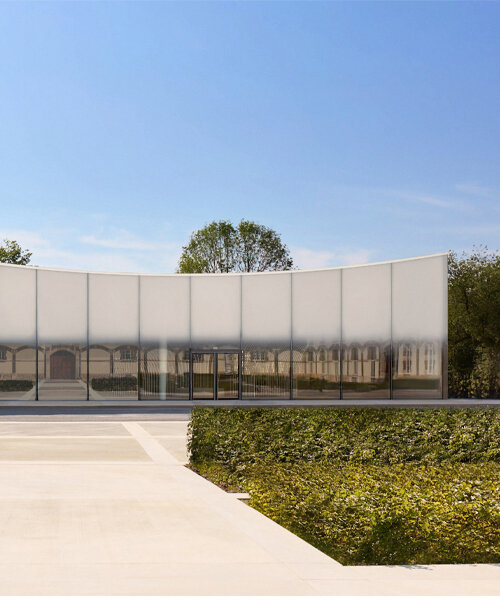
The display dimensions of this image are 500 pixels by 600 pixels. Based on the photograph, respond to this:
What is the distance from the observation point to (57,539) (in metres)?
7.86

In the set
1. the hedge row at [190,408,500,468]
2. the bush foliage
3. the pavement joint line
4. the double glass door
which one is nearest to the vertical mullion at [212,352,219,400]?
the double glass door

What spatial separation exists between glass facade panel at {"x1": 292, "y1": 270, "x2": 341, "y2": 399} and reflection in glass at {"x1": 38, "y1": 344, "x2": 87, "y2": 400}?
912 cm

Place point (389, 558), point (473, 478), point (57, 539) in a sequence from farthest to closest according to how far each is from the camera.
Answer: point (473, 478) < point (57, 539) < point (389, 558)

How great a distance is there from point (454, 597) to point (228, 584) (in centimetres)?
185

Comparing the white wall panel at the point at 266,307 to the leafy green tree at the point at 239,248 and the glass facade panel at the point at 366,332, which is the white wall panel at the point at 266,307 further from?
the leafy green tree at the point at 239,248

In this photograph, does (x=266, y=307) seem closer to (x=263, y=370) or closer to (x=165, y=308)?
(x=263, y=370)

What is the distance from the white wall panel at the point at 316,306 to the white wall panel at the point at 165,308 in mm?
4879

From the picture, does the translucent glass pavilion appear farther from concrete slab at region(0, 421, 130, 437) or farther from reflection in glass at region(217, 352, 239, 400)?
concrete slab at region(0, 421, 130, 437)

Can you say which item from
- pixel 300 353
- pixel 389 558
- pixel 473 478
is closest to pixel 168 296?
pixel 300 353

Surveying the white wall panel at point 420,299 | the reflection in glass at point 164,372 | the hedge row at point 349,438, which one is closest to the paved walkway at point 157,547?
the hedge row at point 349,438

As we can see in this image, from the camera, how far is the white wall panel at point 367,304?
3247 cm

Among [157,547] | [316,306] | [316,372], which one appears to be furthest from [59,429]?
[316,306]

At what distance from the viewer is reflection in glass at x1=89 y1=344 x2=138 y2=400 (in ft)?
104

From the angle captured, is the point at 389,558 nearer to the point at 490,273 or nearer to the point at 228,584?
the point at 228,584
